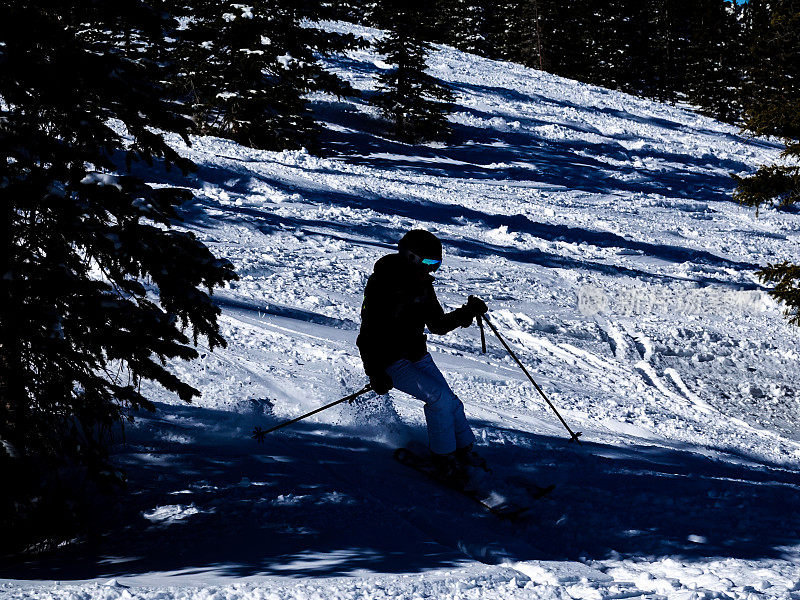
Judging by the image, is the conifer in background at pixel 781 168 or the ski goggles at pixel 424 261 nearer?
the ski goggles at pixel 424 261

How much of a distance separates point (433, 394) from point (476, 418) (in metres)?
1.98

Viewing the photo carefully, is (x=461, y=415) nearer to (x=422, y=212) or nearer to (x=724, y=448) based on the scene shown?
(x=724, y=448)

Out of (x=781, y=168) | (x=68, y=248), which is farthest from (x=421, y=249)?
(x=781, y=168)

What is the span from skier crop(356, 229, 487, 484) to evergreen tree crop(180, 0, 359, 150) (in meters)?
16.6

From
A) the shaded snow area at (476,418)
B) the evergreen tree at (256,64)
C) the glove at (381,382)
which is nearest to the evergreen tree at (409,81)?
the evergreen tree at (256,64)

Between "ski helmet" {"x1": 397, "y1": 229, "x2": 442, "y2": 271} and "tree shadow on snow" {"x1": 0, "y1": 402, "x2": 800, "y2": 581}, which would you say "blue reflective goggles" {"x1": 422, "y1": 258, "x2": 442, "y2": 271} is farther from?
"tree shadow on snow" {"x1": 0, "y1": 402, "x2": 800, "y2": 581}

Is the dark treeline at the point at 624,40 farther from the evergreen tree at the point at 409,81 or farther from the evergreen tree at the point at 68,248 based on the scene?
the evergreen tree at the point at 68,248

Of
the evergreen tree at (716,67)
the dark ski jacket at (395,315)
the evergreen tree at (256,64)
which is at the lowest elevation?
the dark ski jacket at (395,315)

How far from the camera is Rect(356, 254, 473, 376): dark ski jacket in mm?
5598

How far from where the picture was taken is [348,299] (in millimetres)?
11328

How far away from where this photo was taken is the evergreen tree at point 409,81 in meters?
26.7

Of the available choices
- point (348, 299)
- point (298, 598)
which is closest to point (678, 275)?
point (348, 299)

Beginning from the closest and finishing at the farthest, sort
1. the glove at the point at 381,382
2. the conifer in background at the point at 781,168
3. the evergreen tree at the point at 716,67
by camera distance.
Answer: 1. the glove at the point at 381,382
2. the conifer in background at the point at 781,168
3. the evergreen tree at the point at 716,67

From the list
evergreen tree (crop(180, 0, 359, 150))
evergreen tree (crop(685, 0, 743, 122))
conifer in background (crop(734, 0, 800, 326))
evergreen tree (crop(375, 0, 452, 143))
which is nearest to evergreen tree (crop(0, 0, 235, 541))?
conifer in background (crop(734, 0, 800, 326))
